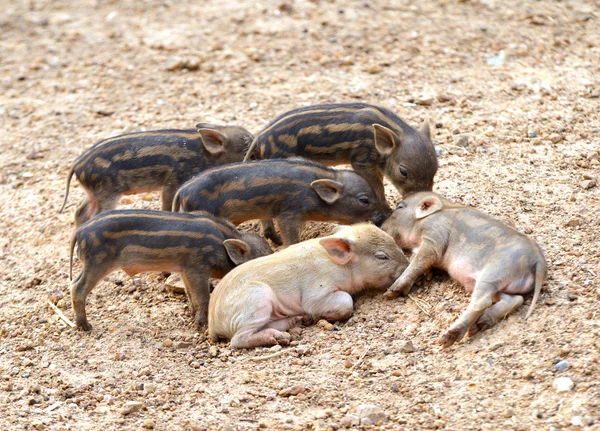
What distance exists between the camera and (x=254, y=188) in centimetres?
724

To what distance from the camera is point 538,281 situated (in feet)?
19.0

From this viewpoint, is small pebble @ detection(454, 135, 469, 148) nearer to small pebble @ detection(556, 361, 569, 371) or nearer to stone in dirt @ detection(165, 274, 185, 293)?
stone in dirt @ detection(165, 274, 185, 293)

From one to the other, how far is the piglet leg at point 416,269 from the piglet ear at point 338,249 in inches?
15.6

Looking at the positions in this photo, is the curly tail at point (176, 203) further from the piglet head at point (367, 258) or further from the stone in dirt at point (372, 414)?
the stone in dirt at point (372, 414)

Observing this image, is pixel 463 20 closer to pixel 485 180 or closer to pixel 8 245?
pixel 485 180

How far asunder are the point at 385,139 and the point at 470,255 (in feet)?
5.34

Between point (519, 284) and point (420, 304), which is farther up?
point (519, 284)

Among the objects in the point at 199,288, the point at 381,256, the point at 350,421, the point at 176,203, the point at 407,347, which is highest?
the point at 350,421

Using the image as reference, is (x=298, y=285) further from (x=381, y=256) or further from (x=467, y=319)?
(x=467, y=319)

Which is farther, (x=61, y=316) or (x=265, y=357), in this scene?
(x=61, y=316)

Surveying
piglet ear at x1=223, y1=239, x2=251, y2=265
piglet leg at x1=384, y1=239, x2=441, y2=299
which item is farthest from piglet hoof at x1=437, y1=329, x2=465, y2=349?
piglet ear at x1=223, y1=239, x2=251, y2=265

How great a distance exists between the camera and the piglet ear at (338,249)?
667 cm

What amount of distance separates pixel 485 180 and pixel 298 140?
1.67 metres

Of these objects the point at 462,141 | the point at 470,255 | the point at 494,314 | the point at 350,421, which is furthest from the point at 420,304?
the point at 462,141
